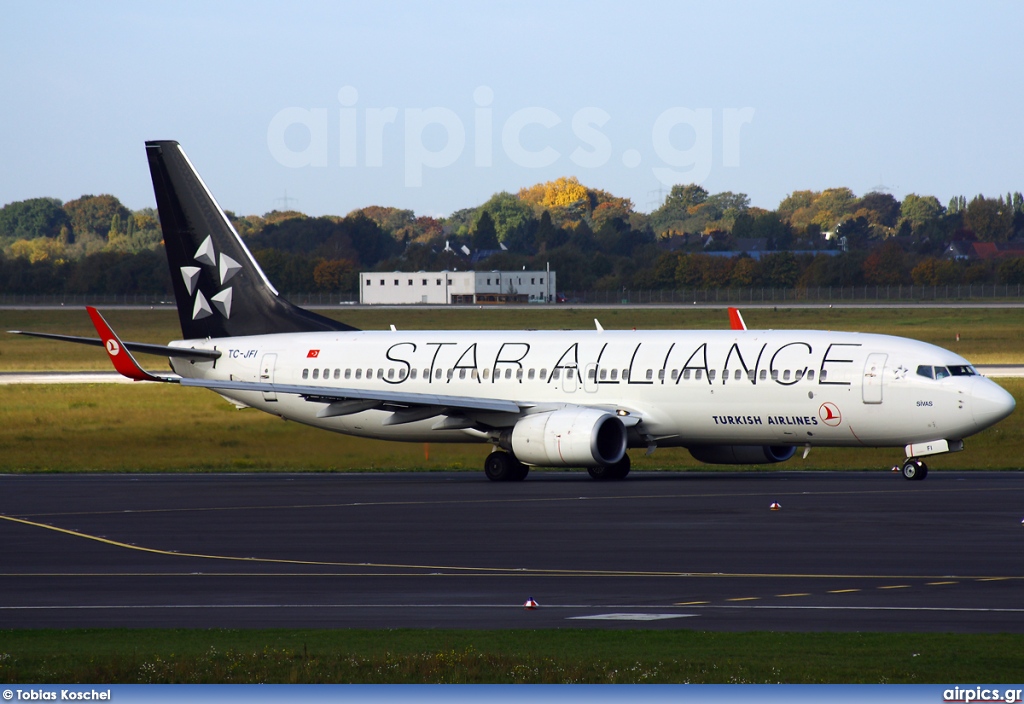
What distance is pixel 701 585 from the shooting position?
72.9ft

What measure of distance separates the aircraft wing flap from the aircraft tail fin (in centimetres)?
592

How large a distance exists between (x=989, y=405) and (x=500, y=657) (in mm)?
25663

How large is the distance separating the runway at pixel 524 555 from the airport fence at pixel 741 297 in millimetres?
129194

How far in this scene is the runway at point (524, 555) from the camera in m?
19.7

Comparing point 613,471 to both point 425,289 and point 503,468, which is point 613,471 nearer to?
point 503,468

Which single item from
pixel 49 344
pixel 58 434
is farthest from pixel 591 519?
pixel 49 344

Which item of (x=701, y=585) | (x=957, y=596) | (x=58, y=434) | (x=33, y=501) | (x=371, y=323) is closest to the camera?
(x=957, y=596)

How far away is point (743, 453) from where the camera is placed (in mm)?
43031

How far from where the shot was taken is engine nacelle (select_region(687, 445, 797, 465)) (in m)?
42.9

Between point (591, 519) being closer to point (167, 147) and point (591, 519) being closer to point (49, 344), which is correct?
point (167, 147)

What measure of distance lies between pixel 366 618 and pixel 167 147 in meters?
33.0
